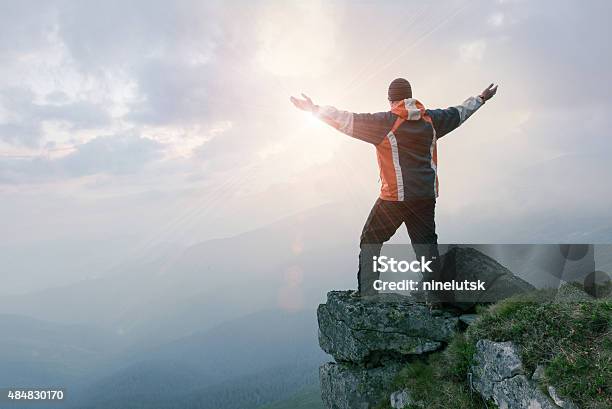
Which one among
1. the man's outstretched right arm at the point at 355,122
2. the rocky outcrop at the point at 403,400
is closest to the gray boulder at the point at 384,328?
the rocky outcrop at the point at 403,400

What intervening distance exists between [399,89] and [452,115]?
1.65 m

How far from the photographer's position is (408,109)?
36.0ft

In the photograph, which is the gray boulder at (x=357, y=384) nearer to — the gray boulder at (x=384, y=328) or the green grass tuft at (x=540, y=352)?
the gray boulder at (x=384, y=328)

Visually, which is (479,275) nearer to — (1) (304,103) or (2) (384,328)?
(2) (384,328)

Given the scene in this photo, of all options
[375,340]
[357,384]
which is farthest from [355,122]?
[357,384]

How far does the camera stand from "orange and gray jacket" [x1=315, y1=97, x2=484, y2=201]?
432 inches

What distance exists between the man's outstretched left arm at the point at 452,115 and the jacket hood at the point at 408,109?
51 centimetres

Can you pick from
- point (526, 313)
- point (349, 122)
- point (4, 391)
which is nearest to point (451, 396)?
point (526, 313)

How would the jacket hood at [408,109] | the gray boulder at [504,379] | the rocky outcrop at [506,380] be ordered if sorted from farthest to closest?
the jacket hood at [408,109], the gray boulder at [504,379], the rocky outcrop at [506,380]

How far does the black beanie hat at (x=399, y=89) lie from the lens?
438 inches

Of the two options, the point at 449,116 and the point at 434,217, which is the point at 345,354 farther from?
the point at 449,116

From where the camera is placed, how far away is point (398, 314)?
11.8m

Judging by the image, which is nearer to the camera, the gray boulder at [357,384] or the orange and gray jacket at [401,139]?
the orange and gray jacket at [401,139]

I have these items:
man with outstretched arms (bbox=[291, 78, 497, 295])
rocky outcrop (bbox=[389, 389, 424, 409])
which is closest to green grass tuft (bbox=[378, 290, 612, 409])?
rocky outcrop (bbox=[389, 389, 424, 409])
